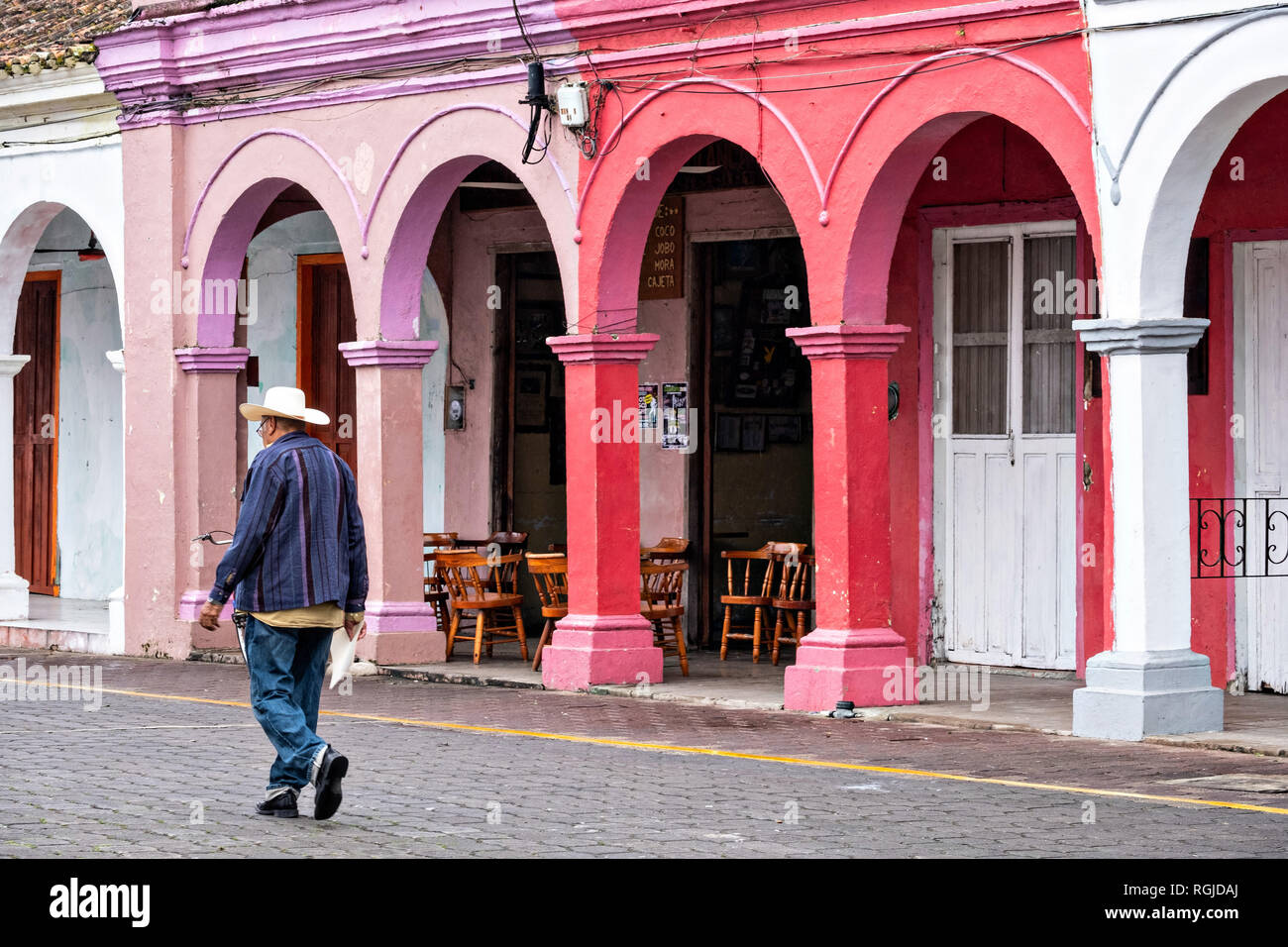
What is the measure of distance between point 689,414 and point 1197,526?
15.2 feet

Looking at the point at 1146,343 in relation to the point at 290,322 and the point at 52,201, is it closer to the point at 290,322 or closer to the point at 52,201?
the point at 290,322

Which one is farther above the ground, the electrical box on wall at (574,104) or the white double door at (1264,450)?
the electrical box on wall at (574,104)

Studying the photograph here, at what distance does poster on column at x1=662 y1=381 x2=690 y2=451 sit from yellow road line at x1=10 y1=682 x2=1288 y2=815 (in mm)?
4543

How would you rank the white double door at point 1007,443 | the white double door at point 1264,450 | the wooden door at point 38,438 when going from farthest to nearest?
the wooden door at point 38,438 < the white double door at point 1007,443 < the white double door at point 1264,450

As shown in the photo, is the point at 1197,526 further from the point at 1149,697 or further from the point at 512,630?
the point at 512,630

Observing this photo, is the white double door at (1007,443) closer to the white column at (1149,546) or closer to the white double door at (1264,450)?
the white double door at (1264,450)

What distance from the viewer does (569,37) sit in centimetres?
1445

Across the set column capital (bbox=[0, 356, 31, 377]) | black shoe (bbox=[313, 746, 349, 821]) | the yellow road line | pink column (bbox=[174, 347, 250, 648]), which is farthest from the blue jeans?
column capital (bbox=[0, 356, 31, 377])

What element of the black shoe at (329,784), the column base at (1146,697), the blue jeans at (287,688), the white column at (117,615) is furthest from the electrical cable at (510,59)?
the black shoe at (329,784)

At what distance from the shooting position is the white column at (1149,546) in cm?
1168

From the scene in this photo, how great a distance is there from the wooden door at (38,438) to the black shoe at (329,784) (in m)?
12.9

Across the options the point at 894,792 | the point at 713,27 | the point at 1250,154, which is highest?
the point at 713,27

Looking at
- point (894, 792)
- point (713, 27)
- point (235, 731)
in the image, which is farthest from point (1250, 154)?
point (235, 731)

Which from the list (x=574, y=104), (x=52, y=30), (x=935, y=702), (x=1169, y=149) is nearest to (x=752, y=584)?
(x=935, y=702)
